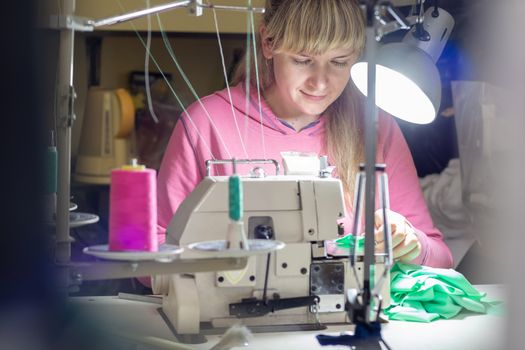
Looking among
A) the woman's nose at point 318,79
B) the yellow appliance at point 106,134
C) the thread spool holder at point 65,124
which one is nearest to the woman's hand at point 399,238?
the woman's nose at point 318,79

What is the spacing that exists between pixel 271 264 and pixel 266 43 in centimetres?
72

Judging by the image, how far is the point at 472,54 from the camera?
275 centimetres

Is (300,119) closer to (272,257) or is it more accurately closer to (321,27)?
(321,27)

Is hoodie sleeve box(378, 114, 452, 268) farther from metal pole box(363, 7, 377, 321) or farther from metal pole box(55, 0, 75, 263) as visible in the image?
metal pole box(55, 0, 75, 263)

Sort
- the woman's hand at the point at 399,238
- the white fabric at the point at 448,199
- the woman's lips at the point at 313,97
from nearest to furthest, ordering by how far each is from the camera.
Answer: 1. the woman's hand at the point at 399,238
2. the woman's lips at the point at 313,97
3. the white fabric at the point at 448,199

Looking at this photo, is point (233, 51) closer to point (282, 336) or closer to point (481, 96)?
point (481, 96)

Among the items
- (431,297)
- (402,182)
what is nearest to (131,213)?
(431,297)

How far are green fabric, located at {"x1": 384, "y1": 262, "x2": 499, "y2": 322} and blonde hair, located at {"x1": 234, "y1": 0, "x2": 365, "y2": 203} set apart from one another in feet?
1.22

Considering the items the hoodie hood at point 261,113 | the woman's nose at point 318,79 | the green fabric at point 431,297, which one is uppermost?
the woman's nose at point 318,79

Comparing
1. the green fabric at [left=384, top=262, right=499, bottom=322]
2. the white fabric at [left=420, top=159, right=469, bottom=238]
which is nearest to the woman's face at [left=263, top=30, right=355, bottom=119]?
the green fabric at [left=384, top=262, right=499, bottom=322]

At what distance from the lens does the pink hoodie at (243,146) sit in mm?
2188

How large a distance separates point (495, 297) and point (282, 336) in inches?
21.8

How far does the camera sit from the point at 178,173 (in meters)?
2.18

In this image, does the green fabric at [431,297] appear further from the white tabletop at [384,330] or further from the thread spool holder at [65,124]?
the thread spool holder at [65,124]
